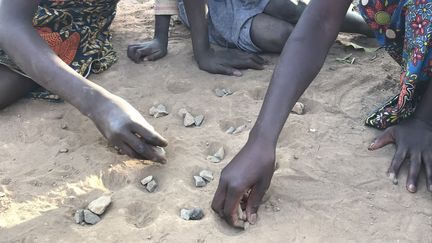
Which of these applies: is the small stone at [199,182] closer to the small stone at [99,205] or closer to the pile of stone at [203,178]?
the pile of stone at [203,178]

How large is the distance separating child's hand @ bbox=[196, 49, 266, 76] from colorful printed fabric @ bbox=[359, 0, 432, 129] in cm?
68

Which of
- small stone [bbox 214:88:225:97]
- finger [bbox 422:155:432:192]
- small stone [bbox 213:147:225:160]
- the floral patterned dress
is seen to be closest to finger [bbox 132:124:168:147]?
small stone [bbox 213:147:225:160]

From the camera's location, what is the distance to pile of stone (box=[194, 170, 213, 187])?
188 cm

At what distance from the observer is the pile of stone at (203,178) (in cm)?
188

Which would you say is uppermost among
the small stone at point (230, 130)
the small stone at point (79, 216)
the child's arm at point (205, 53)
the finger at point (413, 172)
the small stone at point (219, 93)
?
the finger at point (413, 172)

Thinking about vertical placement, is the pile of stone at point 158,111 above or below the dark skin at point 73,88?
below

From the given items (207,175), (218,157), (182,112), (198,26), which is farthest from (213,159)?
(198,26)

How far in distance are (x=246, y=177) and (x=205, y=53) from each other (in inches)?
46.9

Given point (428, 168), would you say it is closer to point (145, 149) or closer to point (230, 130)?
point (230, 130)

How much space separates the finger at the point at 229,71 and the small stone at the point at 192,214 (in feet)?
3.11

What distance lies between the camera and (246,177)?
5.13ft

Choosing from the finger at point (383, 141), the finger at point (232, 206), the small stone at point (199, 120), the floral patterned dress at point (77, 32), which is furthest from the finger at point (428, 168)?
the floral patterned dress at point (77, 32)

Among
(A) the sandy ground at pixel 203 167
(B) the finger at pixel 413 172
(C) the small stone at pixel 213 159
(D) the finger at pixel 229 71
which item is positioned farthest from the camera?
(D) the finger at pixel 229 71

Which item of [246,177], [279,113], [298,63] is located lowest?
[246,177]
